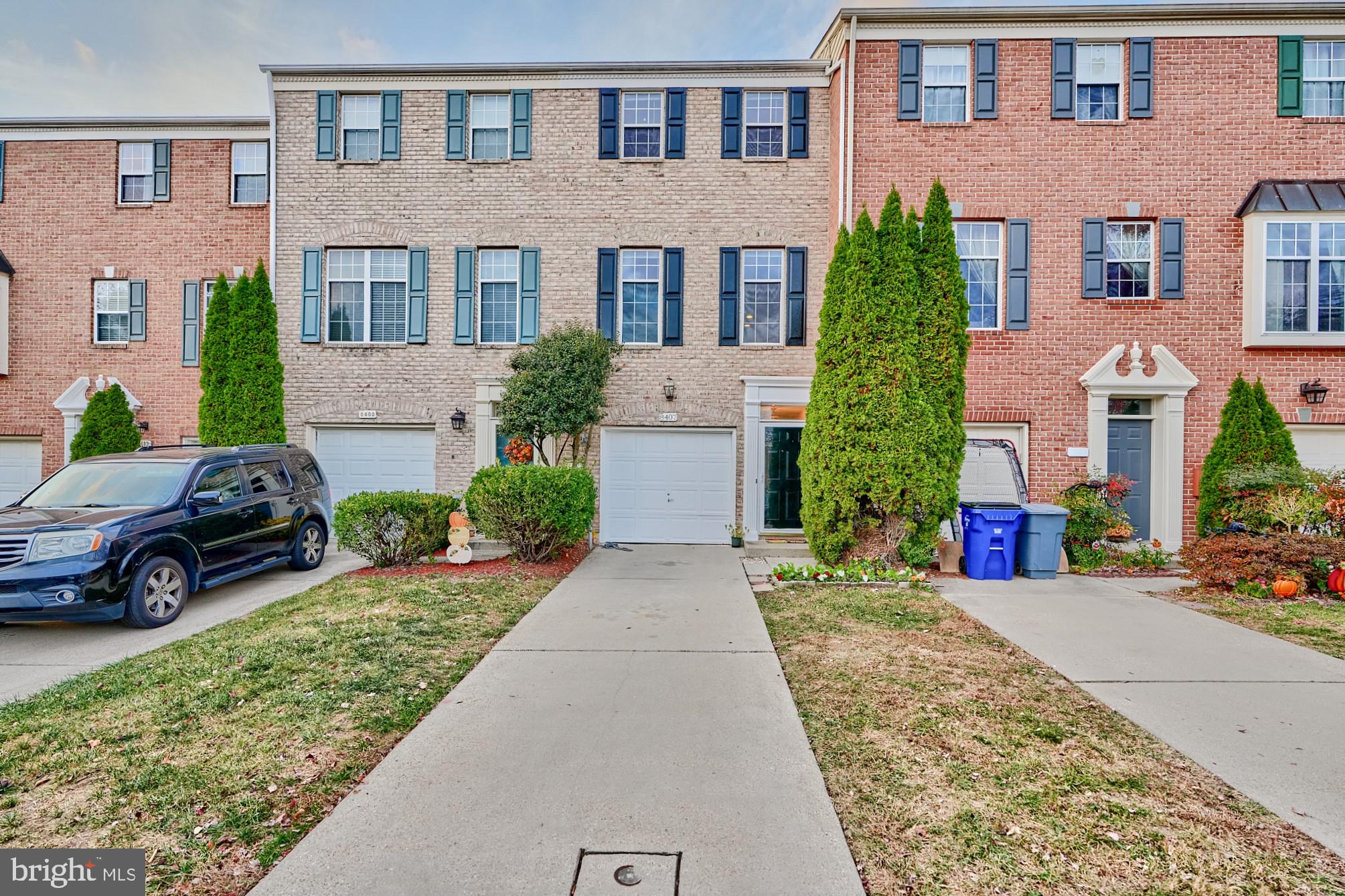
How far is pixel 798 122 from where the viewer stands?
10.8 metres

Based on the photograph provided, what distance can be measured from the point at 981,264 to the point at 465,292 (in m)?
8.83

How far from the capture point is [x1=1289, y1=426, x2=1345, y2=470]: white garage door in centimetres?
980

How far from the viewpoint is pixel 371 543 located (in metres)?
7.93

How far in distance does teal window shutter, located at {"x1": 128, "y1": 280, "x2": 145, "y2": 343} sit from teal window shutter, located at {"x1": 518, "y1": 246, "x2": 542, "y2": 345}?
7239mm

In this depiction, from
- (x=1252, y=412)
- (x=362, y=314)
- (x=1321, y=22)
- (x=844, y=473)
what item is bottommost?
(x=844, y=473)

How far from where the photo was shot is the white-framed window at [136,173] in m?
11.7

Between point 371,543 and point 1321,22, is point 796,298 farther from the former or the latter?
point 1321,22

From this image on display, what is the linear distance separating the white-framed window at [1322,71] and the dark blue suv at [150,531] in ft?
53.4

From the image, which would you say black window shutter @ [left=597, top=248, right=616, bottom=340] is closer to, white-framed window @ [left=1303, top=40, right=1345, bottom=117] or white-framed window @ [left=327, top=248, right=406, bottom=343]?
white-framed window @ [left=327, top=248, right=406, bottom=343]

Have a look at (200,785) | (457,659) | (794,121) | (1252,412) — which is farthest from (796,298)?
(200,785)

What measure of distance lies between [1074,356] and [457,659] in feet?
33.1

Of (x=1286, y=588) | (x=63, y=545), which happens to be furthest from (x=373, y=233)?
(x=1286, y=588)

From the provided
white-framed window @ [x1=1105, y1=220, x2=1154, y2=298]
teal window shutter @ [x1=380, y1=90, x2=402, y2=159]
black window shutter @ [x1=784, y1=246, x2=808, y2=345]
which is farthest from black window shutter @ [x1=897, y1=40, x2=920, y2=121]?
teal window shutter @ [x1=380, y1=90, x2=402, y2=159]

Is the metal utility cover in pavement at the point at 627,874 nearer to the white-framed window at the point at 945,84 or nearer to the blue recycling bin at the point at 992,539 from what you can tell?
the blue recycling bin at the point at 992,539
